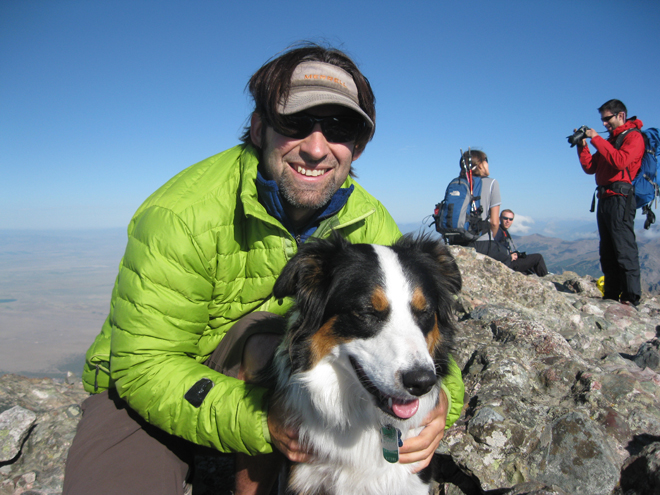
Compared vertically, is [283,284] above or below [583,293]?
above

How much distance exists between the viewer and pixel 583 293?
7.44 m

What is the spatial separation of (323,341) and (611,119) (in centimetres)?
690


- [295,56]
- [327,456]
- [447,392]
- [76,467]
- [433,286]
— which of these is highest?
[295,56]

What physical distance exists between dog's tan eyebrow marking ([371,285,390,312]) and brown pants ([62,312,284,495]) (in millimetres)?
790

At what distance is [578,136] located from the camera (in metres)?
6.46

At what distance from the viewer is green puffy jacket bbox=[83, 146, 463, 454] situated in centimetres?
200

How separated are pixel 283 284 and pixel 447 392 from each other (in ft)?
3.97

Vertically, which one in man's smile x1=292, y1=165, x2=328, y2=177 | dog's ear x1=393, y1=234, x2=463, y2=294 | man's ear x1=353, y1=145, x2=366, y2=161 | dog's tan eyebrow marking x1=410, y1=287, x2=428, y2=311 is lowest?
dog's tan eyebrow marking x1=410, y1=287, x2=428, y2=311

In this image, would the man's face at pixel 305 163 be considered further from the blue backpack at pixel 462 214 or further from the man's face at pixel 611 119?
the man's face at pixel 611 119

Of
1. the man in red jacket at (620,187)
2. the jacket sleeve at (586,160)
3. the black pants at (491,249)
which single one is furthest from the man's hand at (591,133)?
the black pants at (491,249)

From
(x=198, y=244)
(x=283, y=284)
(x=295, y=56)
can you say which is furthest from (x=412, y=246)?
(x=295, y=56)

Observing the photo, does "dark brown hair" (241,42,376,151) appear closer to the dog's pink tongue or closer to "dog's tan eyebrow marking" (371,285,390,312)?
"dog's tan eyebrow marking" (371,285,390,312)

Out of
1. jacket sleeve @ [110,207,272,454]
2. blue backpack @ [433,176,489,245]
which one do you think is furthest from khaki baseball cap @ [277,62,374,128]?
blue backpack @ [433,176,489,245]

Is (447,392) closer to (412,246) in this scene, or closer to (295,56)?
(412,246)
